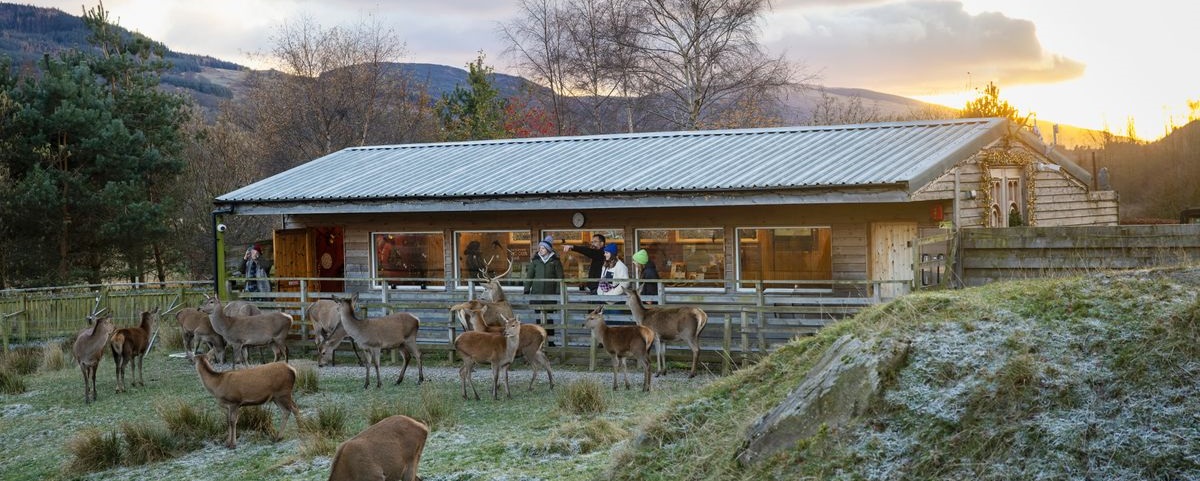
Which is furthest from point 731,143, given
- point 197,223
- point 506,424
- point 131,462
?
point 197,223

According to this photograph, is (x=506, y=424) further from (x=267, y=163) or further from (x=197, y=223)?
(x=267, y=163)

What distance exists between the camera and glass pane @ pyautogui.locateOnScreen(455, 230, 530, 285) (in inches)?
792

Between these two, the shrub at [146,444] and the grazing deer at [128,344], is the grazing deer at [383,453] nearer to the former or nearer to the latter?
the shrub at [146,444]

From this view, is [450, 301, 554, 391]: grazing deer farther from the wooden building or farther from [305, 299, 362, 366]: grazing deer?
[305, 299, 362, 366]: grazing deer

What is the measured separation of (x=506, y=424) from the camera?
40.3 ft

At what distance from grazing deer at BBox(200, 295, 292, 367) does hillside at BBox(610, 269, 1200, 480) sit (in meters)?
10.3

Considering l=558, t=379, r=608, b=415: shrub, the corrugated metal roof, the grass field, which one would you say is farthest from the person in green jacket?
l=558, t=379, r=608, b=415: shrub

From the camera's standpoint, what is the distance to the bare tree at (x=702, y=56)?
38.0m

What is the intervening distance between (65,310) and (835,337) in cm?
1951

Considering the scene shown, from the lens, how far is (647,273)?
1777 centimetres

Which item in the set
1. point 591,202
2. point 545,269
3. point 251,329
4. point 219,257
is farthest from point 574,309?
point 219,257

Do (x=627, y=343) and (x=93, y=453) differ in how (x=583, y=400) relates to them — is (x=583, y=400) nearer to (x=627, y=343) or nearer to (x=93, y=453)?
(x=627, y=343)

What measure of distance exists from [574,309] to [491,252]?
3266 millimetres

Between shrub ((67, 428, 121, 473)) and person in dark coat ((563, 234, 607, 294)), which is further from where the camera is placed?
person in dark coat ((563, 234, 607, 294))
